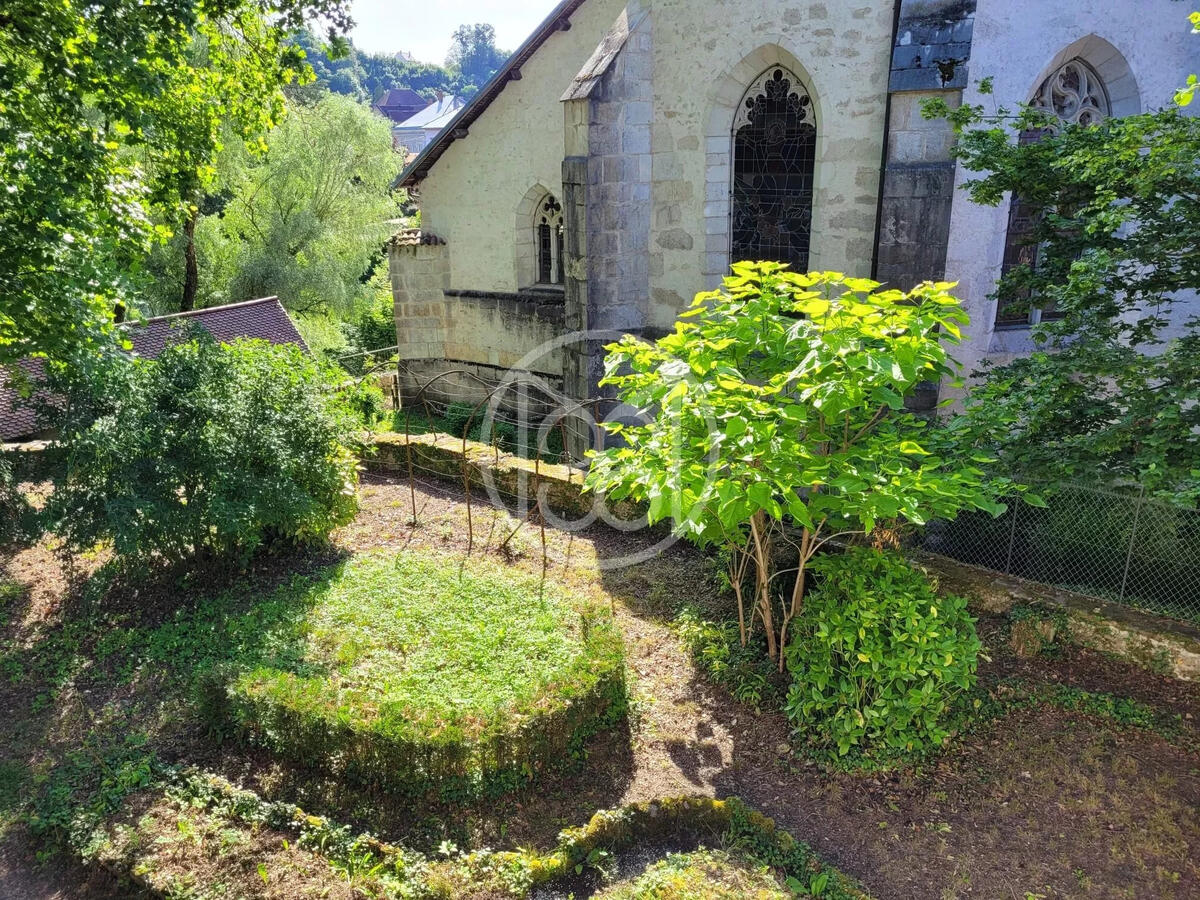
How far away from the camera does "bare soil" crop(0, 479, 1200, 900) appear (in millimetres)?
4789

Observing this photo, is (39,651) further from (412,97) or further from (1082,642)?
(412,97)

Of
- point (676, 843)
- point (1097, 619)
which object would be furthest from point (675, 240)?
point (676, 843)

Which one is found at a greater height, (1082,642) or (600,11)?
(600,11)

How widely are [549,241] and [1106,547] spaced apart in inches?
412

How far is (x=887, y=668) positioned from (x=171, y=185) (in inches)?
317

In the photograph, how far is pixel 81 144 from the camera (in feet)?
21.7

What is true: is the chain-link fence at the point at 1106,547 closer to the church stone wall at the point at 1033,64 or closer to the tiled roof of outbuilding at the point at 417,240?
the church stone wall at the point at 1033,64

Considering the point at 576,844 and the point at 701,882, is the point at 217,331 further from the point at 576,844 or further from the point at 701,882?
the point at 701,882

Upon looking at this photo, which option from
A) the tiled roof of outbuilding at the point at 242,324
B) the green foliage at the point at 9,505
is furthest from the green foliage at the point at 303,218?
the green foliage at the point at 9,505

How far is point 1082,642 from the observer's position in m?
6.34

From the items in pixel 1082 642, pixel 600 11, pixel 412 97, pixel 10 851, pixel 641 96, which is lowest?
pixel 10 851

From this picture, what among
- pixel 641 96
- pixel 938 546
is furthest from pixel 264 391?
pixel 938 546

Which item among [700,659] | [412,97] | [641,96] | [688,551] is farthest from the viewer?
[412,97]

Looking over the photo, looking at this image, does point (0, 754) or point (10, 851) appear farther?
point (0, 754)
